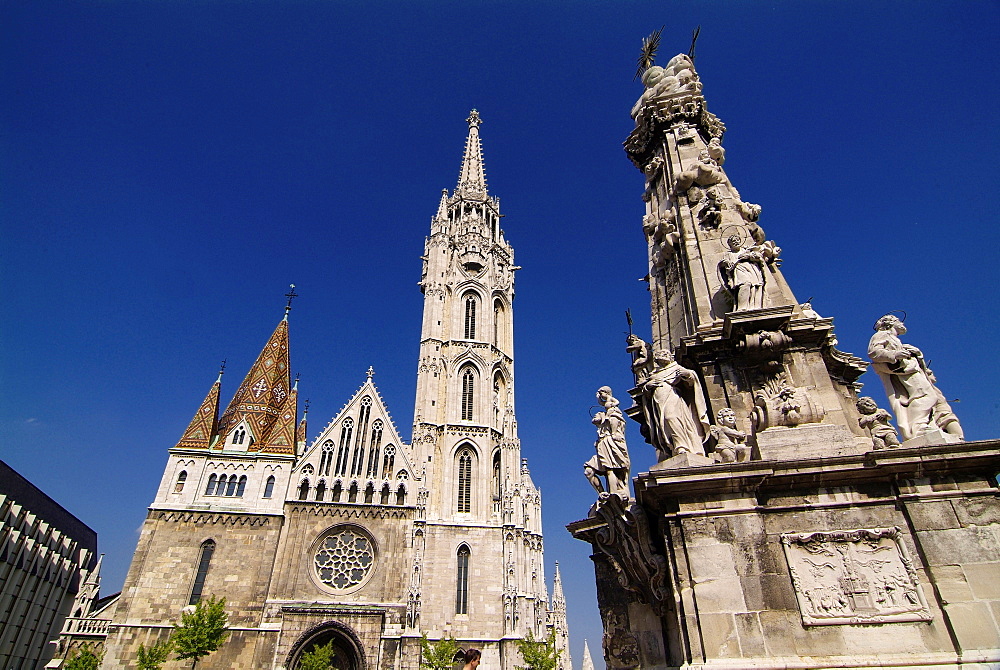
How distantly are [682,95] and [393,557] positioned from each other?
22.7 metres

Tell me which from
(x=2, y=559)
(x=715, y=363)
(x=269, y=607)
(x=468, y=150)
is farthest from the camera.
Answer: (x=468, y=150)

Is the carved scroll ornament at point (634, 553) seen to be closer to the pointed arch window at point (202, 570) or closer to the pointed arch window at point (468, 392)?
the pointed arch window at point (202, 570)

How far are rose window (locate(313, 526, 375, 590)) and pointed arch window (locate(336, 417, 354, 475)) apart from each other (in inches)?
115

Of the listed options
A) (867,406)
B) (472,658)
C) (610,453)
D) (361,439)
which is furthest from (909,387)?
(361,439)

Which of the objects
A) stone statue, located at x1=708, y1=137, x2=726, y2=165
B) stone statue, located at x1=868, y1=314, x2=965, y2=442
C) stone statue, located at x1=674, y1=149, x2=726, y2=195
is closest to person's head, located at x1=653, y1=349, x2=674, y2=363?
stone statue, located at x1=868, y1=314, x2=965, y2=442

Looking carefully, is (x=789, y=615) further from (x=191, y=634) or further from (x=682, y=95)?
(x=191, y=634)

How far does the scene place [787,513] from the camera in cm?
453

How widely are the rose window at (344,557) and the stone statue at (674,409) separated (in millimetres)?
22552

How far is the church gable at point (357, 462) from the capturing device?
2606 centimetres

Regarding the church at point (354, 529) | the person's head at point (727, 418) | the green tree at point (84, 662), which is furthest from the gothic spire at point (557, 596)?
the person's head at point (727, 418)

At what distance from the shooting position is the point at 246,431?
27.1 m

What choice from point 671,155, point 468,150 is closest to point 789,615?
point 671,155

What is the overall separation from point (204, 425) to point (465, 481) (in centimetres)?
1355

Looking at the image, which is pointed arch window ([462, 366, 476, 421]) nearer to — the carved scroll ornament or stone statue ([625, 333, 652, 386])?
stone statue ([625, 333, 652, 386])
